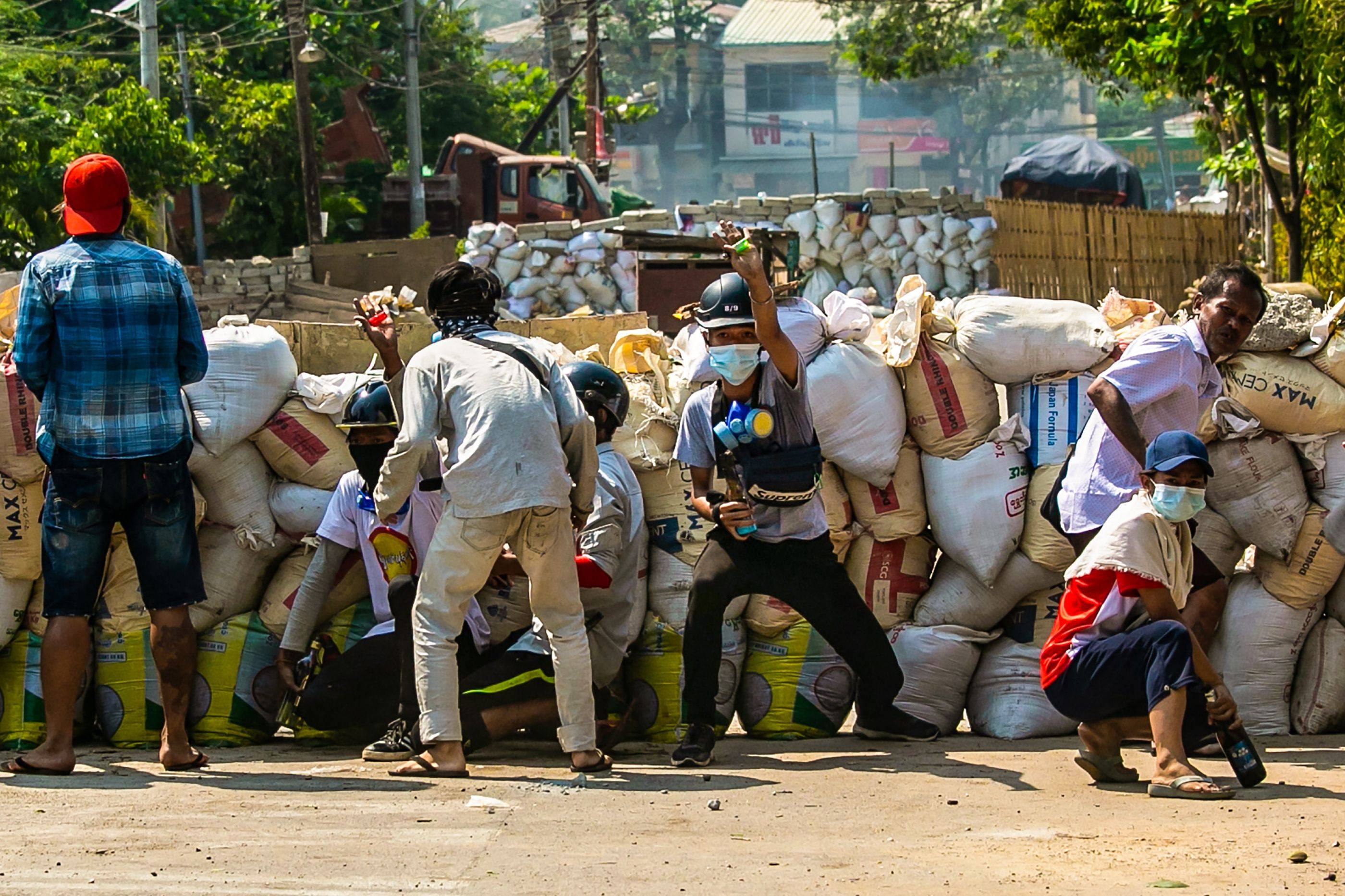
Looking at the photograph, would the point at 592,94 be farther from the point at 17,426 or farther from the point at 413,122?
the point at 17,426

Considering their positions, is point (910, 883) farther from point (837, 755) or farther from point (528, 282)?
point (528, 282)

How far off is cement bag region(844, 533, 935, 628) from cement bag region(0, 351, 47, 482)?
8.63 feet

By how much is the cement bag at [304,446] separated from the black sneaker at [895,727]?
1.86m

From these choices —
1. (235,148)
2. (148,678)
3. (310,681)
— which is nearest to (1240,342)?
(310,681)

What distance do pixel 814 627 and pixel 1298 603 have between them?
5.25ft

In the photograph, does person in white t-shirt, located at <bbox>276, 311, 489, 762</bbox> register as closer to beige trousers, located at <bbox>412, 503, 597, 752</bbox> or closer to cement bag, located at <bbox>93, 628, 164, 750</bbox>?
beige trousers, located at <bbox>412, 503, 597, 752</bbox>

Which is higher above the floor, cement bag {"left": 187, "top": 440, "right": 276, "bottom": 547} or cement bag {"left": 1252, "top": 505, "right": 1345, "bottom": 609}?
cement bag {"left": 187, "top": 440, "right": 276, "bottom": 547}

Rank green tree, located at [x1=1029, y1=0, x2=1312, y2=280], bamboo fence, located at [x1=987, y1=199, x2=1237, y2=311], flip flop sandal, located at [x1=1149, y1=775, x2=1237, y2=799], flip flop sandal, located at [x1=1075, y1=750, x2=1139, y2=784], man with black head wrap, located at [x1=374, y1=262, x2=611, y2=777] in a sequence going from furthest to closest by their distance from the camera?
1. bamboo fence, located at [x1=987, y1=199, x2=1237, y2=311]
2. green tree, located at [x1=1029, y1=0, x2=1312, y2=280]
3. man with black head wrap, located at [x1=374, y1=262, x2=611, y2=777]
4. flip flop sandal, located at [x1=1075, y1=750, x2=1139, y2=784]
5. flip flop sandal, located at [x1=1149, y1=775, x2=1237, y2=799]

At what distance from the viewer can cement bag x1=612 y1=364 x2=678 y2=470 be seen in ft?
18.2

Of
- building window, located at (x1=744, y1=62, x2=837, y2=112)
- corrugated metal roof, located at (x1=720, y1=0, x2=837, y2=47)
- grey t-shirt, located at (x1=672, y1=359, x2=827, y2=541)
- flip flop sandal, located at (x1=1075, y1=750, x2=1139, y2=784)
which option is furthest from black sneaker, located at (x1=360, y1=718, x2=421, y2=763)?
building window, located at (x1=744, y1=62, x2=837, y2=112)

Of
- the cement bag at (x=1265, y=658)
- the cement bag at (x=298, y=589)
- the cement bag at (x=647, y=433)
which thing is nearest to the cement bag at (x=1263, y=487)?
the cement bag at (x=1265, y=658)

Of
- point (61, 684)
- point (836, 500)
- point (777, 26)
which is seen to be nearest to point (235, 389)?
point (61, 684)

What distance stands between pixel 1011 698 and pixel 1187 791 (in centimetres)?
116

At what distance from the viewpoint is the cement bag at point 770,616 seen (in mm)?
5477
